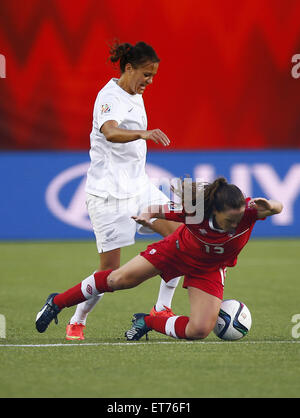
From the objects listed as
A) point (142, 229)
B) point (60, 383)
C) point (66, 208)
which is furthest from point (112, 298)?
point (66, 208)

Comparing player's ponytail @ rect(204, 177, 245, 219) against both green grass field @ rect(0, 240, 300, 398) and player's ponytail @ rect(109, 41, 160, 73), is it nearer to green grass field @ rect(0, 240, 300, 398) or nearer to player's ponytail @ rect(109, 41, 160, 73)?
green grass field @ rect(0, 240, 300, 398)

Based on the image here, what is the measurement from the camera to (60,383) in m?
4.36

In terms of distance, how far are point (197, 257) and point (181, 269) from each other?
0.16 meters

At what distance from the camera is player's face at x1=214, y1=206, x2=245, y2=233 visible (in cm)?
511

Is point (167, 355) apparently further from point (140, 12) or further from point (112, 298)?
point (140, 12)

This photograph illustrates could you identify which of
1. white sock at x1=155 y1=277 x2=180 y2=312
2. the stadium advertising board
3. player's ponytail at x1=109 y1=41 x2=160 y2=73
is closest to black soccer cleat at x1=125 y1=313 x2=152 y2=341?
white sock at x1=155 y1=277 x2=180 y2=312

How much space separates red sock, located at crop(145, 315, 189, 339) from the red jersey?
0.34m

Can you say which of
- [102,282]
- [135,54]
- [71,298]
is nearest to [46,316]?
[71,298]

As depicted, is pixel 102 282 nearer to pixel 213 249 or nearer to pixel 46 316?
pixel 46 316

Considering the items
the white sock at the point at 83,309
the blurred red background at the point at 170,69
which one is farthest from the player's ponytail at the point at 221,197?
the blurred red background at the point at 170,69

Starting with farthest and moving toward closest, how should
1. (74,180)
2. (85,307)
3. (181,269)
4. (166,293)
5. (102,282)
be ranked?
(74,180) < (166,293) < (85,307) < (102,282) < (181,269)

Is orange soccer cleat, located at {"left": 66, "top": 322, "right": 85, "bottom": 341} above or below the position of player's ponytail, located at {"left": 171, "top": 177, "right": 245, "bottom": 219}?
below

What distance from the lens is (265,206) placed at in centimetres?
517

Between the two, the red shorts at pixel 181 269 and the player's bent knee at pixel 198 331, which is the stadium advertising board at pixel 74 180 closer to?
the red shorts at pixel 181 269
